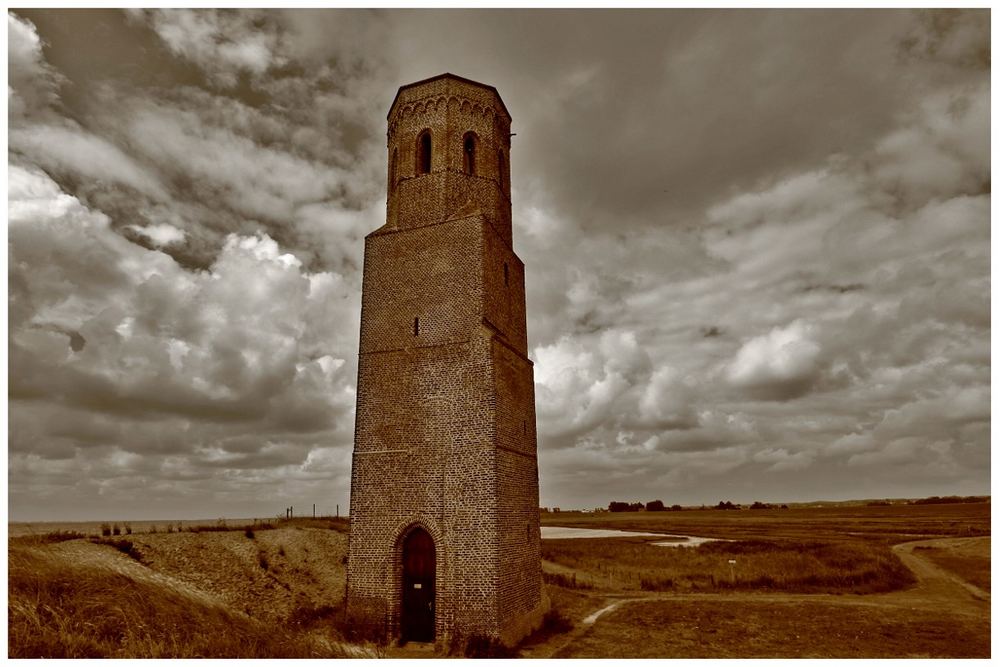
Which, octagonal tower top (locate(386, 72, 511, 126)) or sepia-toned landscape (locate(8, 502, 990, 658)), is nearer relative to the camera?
sepia-toned landscape (locate(8, 502, 990, 658))

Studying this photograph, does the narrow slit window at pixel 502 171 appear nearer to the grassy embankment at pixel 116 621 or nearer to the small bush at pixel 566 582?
the grassy embankment at pixel 116 621

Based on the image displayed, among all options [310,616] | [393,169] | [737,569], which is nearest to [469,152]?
[393,169]

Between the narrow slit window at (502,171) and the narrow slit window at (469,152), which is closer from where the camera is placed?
the narrow slit window at (469,152)

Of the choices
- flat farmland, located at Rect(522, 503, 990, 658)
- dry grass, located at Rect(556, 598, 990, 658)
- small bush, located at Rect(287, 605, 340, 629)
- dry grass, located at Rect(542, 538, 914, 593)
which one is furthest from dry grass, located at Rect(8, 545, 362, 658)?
dry grass, located at Rect(542, 538, 914, 593)

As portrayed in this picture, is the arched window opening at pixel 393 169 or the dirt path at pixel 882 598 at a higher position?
the arched window opening at pixel 393 169

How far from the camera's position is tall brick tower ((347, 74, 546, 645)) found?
1497 cm

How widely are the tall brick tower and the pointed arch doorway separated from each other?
0.12 ft

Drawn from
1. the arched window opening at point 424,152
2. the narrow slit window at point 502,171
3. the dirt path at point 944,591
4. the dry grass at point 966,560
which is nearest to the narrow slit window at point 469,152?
the narrow slit window at point 502,171

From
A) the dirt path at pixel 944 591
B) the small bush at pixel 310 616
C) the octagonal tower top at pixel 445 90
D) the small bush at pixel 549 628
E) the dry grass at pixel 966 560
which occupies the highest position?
the octagonal tower top at pixel 445 90

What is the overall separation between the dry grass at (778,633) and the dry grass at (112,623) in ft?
25.0

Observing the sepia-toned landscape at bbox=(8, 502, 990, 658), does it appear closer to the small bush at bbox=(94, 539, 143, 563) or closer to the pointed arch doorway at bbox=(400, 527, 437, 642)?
the small bush at bbox=(94, 539, 143, 563)

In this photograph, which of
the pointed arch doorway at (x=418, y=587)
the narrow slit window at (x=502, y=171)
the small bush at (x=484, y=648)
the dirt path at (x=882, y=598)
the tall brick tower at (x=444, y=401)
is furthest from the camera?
the dirt path at (x=882, y=598)

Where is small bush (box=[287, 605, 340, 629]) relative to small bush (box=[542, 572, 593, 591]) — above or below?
above

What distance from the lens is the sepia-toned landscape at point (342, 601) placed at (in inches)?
440
